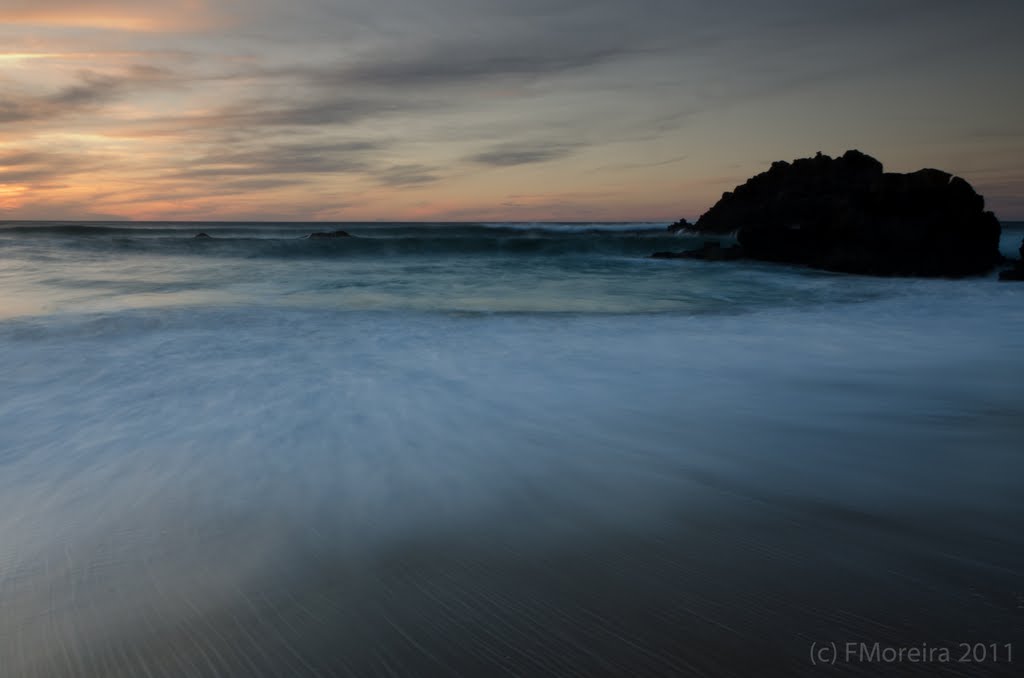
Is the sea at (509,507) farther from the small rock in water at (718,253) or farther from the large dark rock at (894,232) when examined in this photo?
the small rock in water at (718,253)

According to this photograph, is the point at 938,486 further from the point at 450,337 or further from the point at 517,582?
the point at 450,337

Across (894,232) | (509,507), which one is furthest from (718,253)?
(509,507)

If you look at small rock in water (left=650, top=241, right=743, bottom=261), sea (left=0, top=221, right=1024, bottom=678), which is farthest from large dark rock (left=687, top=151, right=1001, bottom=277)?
sea (left=0, top=221, right=1024, bottom=678)

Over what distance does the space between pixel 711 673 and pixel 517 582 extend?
0.65 metres

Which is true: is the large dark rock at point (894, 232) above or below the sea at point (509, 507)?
above

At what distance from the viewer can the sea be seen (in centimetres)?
166

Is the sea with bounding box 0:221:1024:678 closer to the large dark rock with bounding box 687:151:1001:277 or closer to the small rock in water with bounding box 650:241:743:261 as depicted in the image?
the large dark rock with bounding box 687:151:1001:277

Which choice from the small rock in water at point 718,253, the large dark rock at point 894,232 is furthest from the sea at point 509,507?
the small rock in water at point 718,253

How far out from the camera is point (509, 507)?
2529mm

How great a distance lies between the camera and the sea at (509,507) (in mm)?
1657

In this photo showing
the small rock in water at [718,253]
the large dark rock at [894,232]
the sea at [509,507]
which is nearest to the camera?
the sea at [509,507]

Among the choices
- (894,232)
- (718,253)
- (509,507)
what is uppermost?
(894,232)

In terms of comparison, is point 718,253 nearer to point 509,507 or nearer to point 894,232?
point 894,232

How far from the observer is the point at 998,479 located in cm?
271
